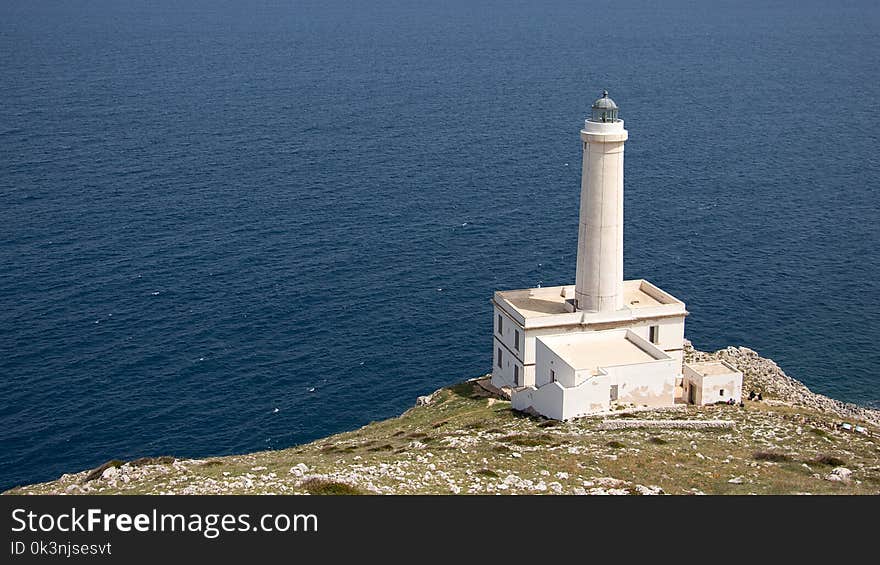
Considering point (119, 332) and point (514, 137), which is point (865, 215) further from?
point (119, 332)

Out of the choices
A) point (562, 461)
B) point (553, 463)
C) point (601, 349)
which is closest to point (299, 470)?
point (553, 463)

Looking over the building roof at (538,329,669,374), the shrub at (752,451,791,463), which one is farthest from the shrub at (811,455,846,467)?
the building roof at (538,329,669,374)

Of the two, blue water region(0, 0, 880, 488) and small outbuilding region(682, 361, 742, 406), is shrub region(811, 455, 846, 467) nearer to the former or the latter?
small outbuilding region(682, 361, 742, 406)

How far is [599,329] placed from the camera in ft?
238

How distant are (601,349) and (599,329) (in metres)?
2.11

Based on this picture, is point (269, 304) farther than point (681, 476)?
Yes

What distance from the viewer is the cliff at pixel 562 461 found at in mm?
46500

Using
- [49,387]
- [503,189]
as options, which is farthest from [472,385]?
[503,189]

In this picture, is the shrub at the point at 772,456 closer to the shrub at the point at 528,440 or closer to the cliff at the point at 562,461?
the cliff at the point at 562,461

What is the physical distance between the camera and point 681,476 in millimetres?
49188

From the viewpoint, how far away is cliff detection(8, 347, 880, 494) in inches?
1831

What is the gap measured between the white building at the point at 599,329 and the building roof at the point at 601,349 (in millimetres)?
66

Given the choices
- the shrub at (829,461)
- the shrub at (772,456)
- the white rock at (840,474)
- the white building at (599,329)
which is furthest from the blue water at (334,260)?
the white rock at (840,474)
